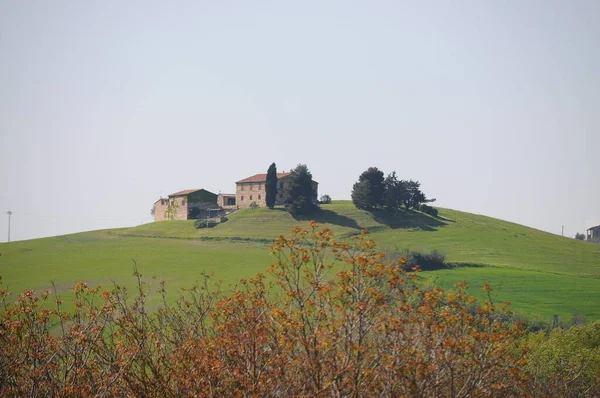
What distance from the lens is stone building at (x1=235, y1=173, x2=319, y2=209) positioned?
336ft

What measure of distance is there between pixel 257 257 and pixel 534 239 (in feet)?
140

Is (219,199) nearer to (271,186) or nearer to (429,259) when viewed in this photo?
(271,186)

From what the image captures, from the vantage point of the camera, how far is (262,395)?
27.9 ft

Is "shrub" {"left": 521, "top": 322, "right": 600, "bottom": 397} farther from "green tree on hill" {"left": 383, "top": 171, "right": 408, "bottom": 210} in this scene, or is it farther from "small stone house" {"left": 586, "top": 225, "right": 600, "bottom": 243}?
"small stone house" {"left": 586, "top": 225, "right": 600, "bottom": 243}

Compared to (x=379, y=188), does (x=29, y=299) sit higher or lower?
lower

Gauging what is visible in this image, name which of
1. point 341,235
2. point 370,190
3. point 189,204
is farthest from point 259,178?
point 341,235

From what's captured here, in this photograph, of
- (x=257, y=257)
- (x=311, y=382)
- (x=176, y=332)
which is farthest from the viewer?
(x=257, y=257)

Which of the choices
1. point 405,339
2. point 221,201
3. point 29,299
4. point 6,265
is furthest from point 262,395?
point 221,201

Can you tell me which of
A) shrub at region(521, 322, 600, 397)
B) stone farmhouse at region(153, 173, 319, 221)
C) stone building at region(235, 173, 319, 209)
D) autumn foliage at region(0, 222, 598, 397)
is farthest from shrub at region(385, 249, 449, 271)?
autumn foliage at region(0, 222, 598, 397)

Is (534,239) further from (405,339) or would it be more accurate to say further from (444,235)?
(405,339)

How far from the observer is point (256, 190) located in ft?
342

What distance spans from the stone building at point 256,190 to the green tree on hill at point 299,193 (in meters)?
6.41

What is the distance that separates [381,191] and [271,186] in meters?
16.2

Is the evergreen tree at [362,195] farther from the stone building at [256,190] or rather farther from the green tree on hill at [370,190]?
the stone building at [256,190]
